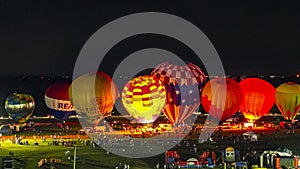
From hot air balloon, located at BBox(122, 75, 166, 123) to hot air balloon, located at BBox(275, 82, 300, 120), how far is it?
20.9 ft

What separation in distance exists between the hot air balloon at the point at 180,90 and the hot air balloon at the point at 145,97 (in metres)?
0.46

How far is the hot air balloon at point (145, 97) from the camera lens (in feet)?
80.2

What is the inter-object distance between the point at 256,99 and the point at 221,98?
9.89ft

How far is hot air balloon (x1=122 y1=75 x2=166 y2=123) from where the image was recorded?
2445 centimetres

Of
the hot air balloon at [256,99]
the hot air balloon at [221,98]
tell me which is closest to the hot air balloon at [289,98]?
the hot air balloon at [256,99]

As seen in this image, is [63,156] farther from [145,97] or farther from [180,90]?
[180,90]

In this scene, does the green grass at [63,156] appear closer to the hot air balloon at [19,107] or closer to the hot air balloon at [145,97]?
the hot air balloon at [19,107]

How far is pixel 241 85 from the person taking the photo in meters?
26.8

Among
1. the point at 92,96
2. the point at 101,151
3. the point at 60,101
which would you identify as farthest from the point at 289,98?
the point at 60,101

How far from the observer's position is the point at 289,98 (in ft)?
82.5

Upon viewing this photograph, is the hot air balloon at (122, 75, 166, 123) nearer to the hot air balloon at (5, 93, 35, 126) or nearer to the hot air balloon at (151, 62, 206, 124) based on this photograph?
the hot air balloon at (151, 62, 206, 124)

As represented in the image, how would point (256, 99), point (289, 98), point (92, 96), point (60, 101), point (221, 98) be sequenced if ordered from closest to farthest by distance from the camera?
point (92, 96), point (221, 98), point (289, 98), point (256, 99), point (60, 101)

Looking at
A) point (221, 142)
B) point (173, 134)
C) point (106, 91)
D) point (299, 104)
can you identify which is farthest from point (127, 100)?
point (299, 104)

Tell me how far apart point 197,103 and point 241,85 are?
3017mm
